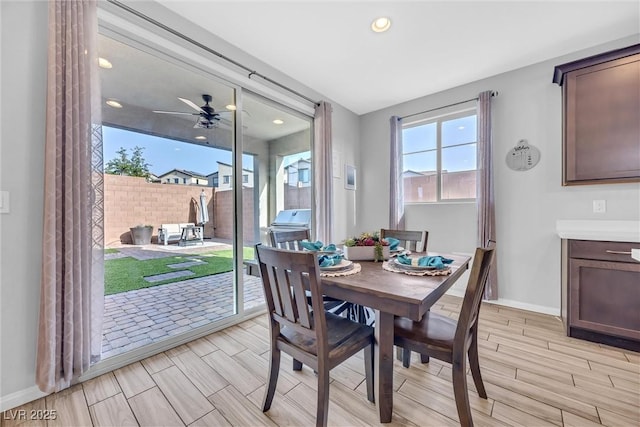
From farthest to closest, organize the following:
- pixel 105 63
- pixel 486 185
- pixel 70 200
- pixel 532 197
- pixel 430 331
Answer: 1. pixel 486 185
2. pixel 532 197
3. pixel 105 63
4. pixel 70 200
5. pixel 430 331

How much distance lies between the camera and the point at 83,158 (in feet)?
4.95

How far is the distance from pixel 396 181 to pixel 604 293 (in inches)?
90.6

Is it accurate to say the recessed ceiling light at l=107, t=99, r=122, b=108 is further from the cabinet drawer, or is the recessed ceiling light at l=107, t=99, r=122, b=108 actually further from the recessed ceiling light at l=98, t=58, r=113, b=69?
the cabinet drawer

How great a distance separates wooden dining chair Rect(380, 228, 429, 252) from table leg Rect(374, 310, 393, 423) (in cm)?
99

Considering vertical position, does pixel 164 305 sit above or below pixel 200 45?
below

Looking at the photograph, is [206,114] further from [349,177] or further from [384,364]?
[384,364]

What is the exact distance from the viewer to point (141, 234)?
213 centimetres

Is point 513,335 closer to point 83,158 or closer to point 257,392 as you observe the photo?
point 257,392

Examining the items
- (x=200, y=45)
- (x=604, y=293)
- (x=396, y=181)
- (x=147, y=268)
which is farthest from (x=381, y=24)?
(x=147, y=268)

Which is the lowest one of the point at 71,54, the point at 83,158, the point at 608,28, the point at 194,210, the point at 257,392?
the point at 257,392

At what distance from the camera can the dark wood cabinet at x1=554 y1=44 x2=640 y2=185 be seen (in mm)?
2107

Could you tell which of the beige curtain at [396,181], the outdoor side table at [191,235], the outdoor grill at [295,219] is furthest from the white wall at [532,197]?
the outdoor side table at [191,235]

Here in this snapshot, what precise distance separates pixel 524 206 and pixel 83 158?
399 centimetres

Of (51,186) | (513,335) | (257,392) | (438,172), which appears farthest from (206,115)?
(513,335)
